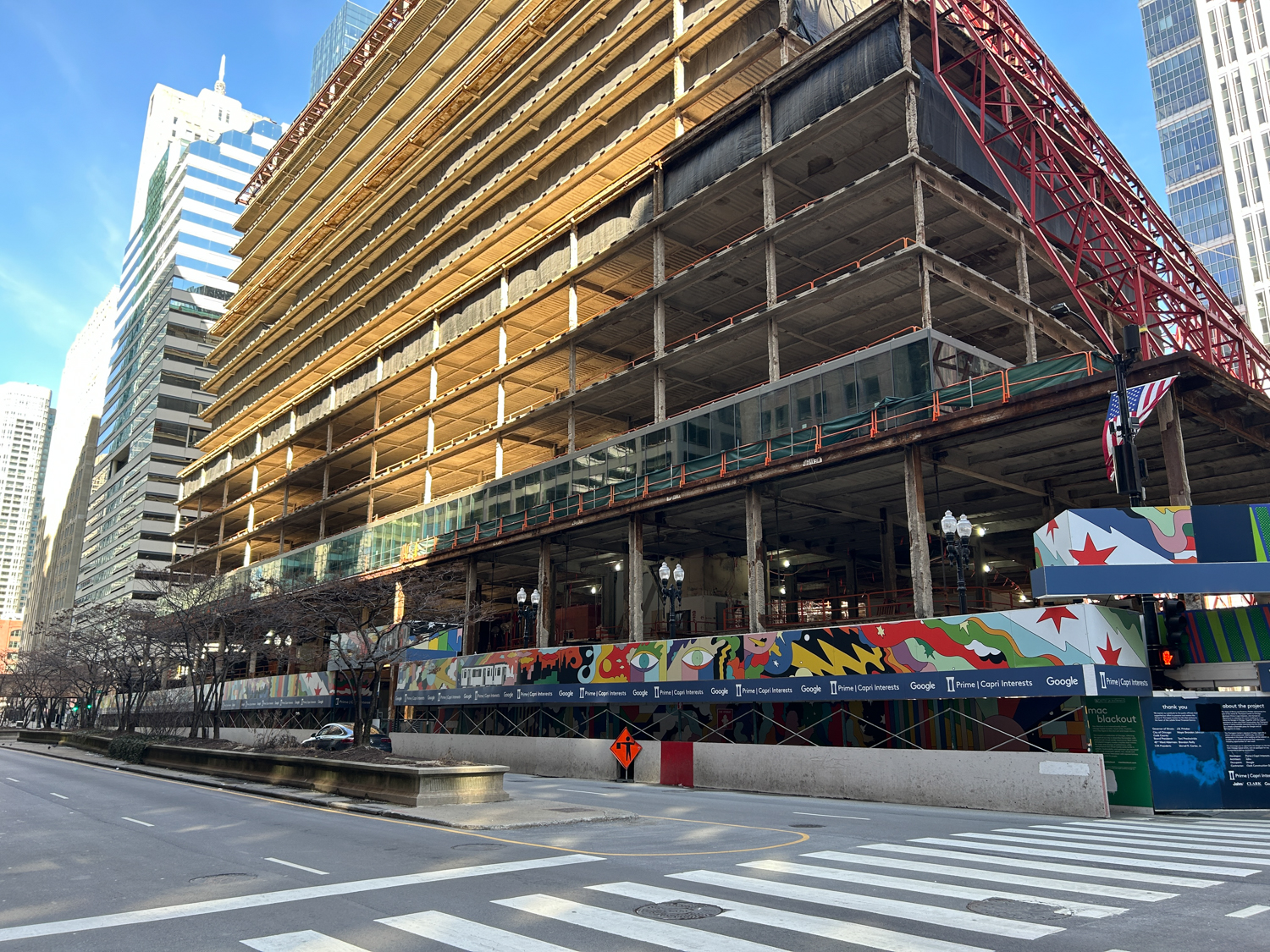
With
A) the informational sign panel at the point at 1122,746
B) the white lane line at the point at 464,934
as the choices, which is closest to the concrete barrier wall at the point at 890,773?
the informational sign panel at the point at 1122,746

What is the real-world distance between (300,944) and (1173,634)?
18.3 meters

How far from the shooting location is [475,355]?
6066cm

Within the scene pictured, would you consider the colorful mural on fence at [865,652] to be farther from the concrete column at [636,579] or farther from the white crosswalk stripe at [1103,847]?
the white crosswalk stripe at [1103,847]

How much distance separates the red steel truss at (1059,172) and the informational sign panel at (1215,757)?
19.7 metres

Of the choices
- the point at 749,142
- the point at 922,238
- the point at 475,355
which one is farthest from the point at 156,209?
the point at 922,238

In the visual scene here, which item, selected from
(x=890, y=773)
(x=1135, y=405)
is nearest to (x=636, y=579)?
(x=890, y=773)

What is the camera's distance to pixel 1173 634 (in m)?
18.8

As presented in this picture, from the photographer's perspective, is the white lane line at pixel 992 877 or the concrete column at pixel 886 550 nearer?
the white lane line at pixel 992 877

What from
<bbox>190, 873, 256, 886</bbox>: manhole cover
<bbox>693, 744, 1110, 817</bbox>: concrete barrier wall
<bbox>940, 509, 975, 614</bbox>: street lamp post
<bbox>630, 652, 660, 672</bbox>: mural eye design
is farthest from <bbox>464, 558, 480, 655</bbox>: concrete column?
<bbox>190, 873, 256, 886</bbox>: manhole cover

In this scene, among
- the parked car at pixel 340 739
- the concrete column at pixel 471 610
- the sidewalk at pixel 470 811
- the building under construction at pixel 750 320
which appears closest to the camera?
the sidewalk at pixel 470 811

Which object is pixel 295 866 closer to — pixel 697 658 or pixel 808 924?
pixel 808 924

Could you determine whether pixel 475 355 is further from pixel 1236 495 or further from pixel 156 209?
pixel 156 209

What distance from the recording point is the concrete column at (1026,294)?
37.2 meters

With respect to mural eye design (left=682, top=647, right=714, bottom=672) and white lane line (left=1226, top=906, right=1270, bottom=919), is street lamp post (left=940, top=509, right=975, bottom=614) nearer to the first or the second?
mural eye design (left=682, top=647, right=714, bottom=672)
